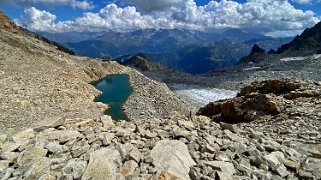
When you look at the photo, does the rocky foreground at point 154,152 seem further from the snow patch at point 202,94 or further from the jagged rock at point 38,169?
the snow patch at point 202,94

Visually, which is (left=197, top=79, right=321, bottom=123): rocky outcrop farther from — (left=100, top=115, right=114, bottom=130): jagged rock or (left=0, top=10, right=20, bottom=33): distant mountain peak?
(left=0, top=10, right=20, bottom=33): distant mountain peak

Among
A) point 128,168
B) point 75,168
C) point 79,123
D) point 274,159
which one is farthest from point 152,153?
point 79,123

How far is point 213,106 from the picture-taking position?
30.1 meters

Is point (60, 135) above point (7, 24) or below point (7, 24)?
below

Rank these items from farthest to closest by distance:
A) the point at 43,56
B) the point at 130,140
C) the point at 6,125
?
1. the point at 43,56
2. the point at 6,125
3. the point at 130,140

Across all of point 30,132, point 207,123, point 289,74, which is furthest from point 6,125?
point 289,74

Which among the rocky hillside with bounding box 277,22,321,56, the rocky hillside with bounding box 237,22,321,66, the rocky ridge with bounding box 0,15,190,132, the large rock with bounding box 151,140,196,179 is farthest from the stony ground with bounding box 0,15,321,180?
the rocky hillside with bounding box 277,22,321,56

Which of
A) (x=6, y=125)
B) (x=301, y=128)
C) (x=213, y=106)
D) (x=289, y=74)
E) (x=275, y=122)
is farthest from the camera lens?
(x=289, y=74)

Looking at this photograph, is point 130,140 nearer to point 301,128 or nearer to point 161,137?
point 161,137

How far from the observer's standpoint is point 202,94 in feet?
251

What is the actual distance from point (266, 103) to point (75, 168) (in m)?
15.7

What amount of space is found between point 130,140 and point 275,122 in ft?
32.9

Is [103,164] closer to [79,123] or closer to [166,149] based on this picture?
A: [166,149]

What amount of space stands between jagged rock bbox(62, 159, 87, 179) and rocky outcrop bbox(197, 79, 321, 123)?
13.8 meters
